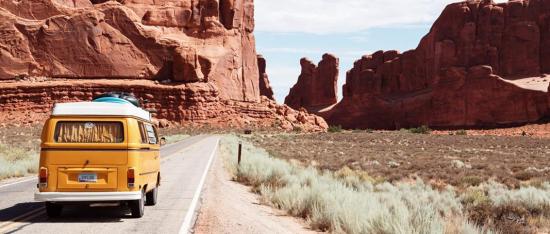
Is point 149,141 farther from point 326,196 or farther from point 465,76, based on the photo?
point 465,76

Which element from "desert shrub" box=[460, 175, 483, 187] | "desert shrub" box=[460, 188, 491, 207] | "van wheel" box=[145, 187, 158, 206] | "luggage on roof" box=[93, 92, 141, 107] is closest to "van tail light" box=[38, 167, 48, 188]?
Result: "van wheel" box=[145, 187, 158, 206]

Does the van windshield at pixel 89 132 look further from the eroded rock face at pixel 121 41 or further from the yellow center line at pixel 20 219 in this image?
the eroded rock face at pixel 121 41

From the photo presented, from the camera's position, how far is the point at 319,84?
159m

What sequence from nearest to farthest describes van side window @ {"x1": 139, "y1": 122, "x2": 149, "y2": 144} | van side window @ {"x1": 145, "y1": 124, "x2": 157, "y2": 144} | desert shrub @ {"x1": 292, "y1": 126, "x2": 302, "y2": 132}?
van side window @ {"x1": 139, "y1": 122, "x2": 149, "y2": 144}, van side window @ {"x1": 145, "y1": 124, "x2": 157, "y2": 144}, desert shrub @ {"x1": 292, "y1": 126, "x2": 302, "y2": 132}

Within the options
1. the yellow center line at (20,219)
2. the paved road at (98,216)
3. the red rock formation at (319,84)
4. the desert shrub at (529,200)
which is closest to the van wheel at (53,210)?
the paved road at (98,216)

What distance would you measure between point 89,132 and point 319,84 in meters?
149

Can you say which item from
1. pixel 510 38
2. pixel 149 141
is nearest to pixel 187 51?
pixel 510 38

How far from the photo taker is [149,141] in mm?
12602

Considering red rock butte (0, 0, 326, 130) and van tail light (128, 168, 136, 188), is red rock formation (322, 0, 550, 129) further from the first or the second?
van tail light (128, 168, 136, 188)

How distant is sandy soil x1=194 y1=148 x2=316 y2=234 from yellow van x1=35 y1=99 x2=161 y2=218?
1540mm

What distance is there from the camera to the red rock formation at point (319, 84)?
157 m

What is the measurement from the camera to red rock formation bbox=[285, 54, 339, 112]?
157000 mm

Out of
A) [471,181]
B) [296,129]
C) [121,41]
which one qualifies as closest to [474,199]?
[471,181]

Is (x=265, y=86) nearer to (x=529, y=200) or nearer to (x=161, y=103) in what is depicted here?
(x=161, y=103)
